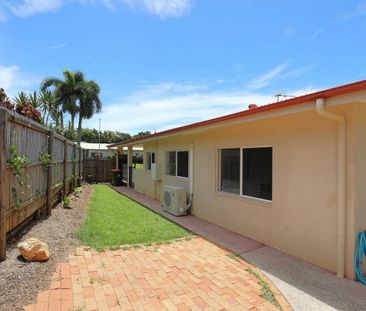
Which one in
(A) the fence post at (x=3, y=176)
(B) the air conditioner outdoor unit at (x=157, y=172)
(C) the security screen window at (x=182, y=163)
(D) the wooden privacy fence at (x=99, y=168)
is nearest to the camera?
(A) the fence post at (x=3, y=176)

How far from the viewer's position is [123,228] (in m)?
6.71

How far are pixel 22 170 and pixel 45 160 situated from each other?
179cm

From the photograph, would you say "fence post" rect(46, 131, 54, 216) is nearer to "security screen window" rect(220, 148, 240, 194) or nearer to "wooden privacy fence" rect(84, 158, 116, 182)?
"security screen window" rect(220, 148, 240, 194)

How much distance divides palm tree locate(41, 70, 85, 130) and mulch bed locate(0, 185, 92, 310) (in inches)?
1008

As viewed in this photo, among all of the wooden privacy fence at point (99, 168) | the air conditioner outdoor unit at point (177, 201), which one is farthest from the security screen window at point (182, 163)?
the wooden privacy fence at point (99, 168)

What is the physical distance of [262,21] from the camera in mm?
8492

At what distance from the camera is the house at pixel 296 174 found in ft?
13.6

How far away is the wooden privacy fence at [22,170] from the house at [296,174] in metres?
3.77

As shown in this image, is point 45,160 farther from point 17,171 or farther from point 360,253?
point 360,253

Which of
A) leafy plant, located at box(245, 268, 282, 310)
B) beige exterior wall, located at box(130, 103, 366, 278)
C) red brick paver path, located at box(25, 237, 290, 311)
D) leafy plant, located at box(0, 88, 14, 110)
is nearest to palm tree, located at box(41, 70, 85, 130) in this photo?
leafy plant, located at box(0, 88, 14, 110)

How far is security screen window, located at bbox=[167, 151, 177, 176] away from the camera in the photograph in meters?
10.7

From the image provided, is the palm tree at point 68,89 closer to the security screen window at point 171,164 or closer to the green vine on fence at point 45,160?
the security screen window at point 171,164

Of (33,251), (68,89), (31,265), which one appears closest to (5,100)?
(33,251)

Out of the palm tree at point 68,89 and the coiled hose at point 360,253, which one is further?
the palm tree at point 68,89
